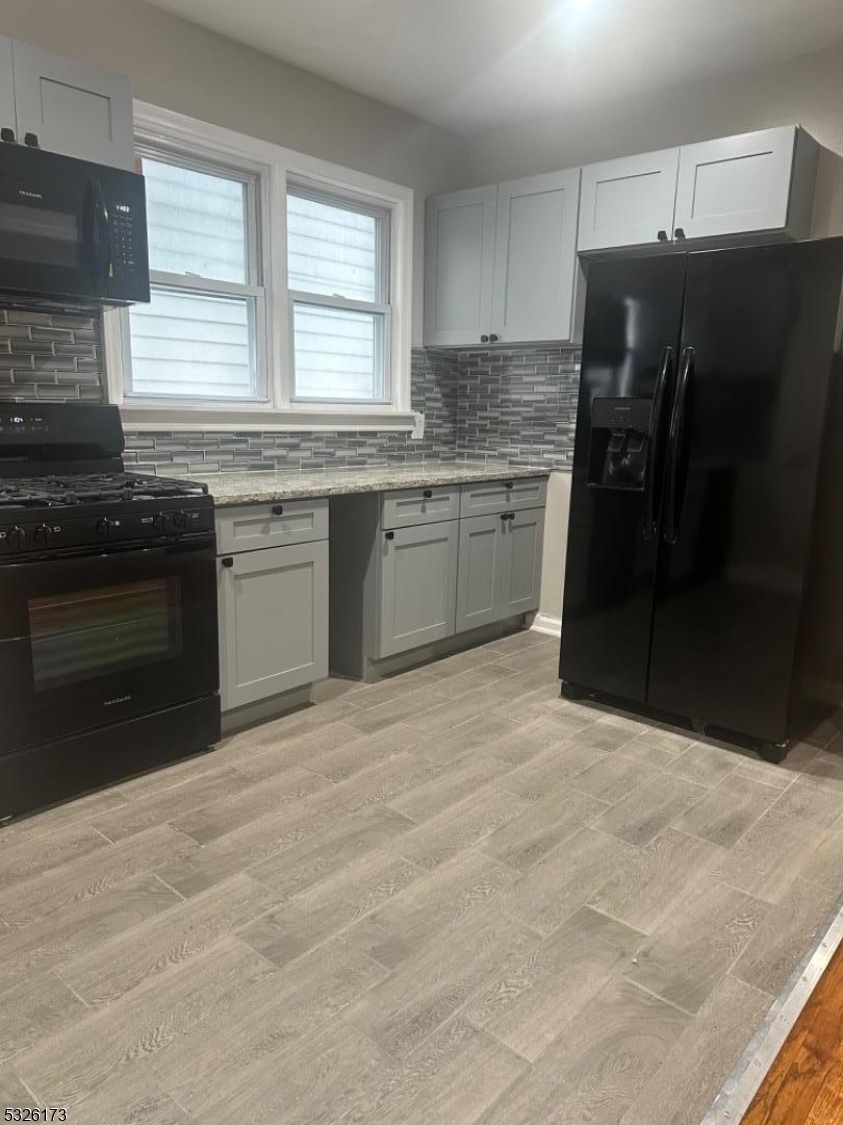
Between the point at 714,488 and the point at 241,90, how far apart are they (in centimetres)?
254

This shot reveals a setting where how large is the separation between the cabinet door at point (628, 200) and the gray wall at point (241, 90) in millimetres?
1001

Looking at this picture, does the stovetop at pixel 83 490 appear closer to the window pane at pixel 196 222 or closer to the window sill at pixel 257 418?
the window sill at pixel 257 418

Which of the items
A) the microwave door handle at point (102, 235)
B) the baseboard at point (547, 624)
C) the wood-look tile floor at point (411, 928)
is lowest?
the wood-look tile floor at point (411, 928)

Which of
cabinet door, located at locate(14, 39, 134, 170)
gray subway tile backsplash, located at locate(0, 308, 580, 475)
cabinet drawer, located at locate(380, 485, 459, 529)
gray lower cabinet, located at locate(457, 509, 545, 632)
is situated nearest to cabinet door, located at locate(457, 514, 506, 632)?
gray lower cabinet, located at locate(457, 509, 545, 632)

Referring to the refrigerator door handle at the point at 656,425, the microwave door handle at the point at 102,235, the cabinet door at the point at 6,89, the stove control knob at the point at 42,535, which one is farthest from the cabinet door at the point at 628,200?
the stove control knob at the point at 42,535

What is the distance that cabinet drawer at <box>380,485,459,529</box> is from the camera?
3.22 m

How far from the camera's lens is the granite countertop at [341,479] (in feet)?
8.87

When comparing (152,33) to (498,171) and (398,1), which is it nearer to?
(398,1)

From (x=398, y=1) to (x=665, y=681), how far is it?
8.90 ft

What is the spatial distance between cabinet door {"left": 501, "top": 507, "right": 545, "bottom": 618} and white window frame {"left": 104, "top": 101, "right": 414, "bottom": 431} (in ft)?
2.79

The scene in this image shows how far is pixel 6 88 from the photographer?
2.21 m

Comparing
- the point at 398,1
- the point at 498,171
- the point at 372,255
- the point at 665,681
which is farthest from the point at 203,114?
the point at 665,681

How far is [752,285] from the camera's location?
2.55 m

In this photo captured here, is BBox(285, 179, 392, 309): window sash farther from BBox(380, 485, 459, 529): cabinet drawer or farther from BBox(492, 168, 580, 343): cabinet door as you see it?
BBox(380, 485, 459, 529): cabinet drawer
